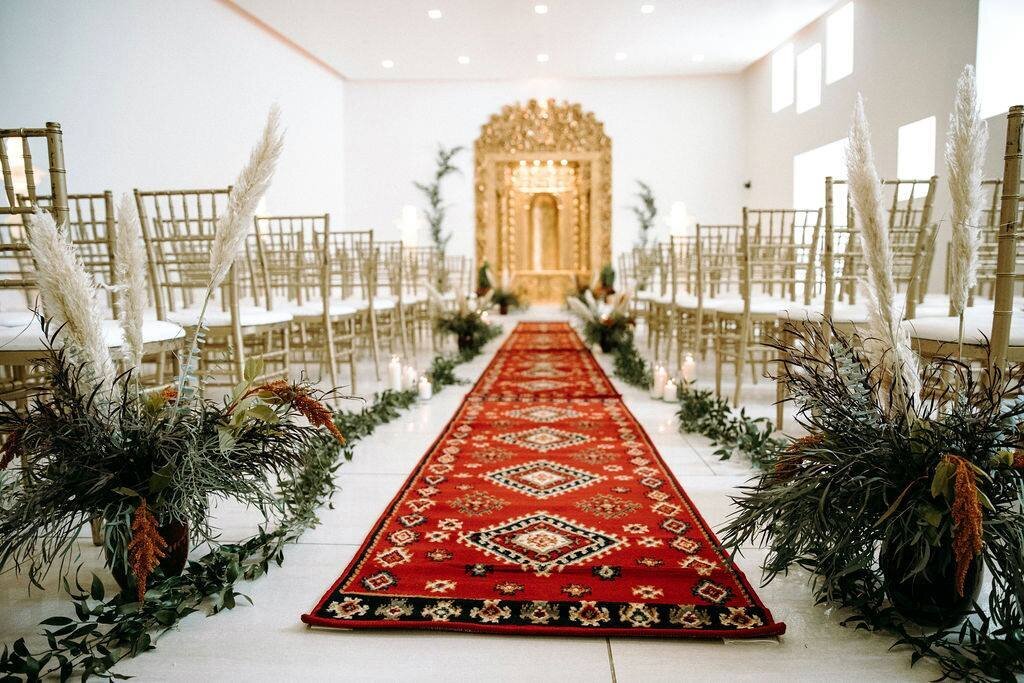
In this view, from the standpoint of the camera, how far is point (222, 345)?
372 centimetres

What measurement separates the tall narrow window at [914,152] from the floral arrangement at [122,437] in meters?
6.74

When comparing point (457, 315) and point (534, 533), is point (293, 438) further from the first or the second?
point (457, 315)

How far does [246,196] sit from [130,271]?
0.27 metres

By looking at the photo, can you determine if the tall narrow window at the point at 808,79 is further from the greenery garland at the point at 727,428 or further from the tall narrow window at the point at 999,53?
the greenery garland at the point at 727,428

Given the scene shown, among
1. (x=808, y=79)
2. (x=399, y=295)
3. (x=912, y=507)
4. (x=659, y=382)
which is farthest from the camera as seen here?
(x=808, y=79)

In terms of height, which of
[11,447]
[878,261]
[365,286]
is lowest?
[11,447]

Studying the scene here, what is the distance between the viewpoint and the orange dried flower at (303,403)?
1481 millimetres

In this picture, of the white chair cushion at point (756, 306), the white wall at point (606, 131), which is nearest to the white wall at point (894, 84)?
the white wall at point (606, 131)

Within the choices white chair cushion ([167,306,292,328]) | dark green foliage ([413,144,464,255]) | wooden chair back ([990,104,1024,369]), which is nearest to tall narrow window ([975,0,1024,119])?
wooden chair back ([990,104,1024,369])

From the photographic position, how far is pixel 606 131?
1119 cm

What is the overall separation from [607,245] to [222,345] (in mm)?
8403

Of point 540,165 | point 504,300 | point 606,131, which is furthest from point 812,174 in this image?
point 540,165

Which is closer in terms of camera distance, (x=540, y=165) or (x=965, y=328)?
(x=965, y=328)

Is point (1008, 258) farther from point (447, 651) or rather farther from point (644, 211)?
point (644, 211)
